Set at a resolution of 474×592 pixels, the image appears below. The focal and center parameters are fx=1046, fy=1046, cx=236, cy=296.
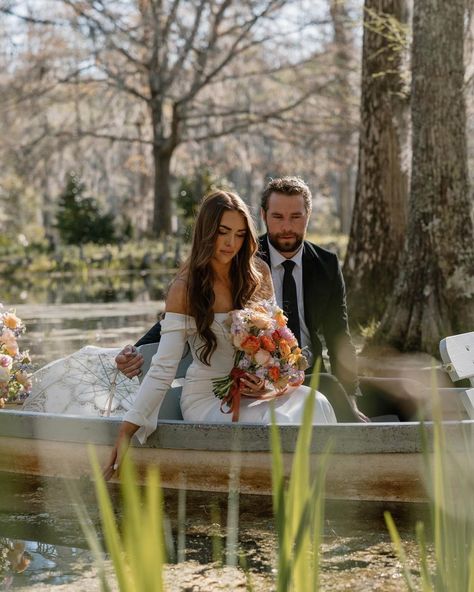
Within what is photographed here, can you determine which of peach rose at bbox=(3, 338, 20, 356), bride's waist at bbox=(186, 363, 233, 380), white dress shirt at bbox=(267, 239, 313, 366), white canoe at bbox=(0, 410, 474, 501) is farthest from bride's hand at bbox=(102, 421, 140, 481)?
peach rose at bbox=(3, 338, 20, 356)

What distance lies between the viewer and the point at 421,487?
15.8 ft

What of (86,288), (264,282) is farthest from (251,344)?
(86,288)

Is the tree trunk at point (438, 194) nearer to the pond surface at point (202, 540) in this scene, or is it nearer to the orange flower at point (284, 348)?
the pond surface at point (202, 540)

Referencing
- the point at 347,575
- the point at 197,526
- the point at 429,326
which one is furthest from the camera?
the point at 429,326

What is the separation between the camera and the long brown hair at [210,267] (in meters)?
4.38

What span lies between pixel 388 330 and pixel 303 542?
7210mm

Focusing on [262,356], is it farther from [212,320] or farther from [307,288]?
[307,288]

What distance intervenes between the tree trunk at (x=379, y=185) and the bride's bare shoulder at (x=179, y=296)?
270 inches

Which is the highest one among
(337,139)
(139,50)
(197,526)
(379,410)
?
(139,50)

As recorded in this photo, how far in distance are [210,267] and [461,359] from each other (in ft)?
4.09

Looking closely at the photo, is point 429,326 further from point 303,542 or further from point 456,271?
point 303,542

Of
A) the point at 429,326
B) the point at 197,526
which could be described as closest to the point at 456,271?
the point at 429,326

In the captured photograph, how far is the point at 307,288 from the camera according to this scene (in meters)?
5.40

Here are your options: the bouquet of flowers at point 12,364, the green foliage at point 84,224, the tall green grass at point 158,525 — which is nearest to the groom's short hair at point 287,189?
the bouquet of flowers at point 12,364
